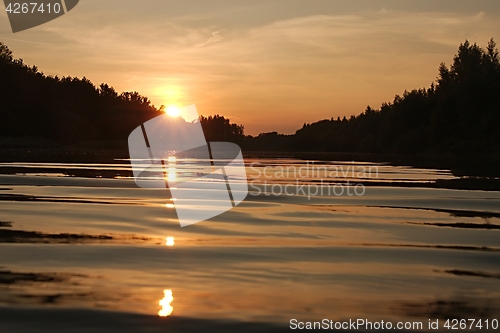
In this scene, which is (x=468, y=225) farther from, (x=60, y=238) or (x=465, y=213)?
(x=60, y=238)

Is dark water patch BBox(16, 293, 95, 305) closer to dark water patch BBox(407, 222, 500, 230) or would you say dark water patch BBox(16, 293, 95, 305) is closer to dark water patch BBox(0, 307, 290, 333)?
dark water patch BBox(0, 307, 290, 333)

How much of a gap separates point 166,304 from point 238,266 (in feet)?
6.12

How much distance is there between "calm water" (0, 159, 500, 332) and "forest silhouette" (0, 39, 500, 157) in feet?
249

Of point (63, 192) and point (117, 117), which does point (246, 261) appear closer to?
point (63, 192)

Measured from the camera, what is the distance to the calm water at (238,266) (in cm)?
570

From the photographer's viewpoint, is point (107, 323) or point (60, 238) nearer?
point (107, 323)

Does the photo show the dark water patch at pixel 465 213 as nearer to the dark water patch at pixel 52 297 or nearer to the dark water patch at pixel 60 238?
the dark water patch at pixel 60 238

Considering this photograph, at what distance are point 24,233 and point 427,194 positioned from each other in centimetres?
1195

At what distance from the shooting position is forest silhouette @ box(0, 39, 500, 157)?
9669cm

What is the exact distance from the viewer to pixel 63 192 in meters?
16.8

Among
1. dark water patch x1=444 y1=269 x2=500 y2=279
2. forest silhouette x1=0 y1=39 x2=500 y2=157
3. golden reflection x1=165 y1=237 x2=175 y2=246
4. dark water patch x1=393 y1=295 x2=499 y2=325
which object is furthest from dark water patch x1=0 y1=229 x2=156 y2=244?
forest silhouette x1=0 y1=39 x2=500 y2=157

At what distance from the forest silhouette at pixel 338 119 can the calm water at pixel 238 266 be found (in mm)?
76006

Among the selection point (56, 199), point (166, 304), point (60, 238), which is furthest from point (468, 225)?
point (56, 199)

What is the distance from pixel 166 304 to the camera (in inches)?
233
